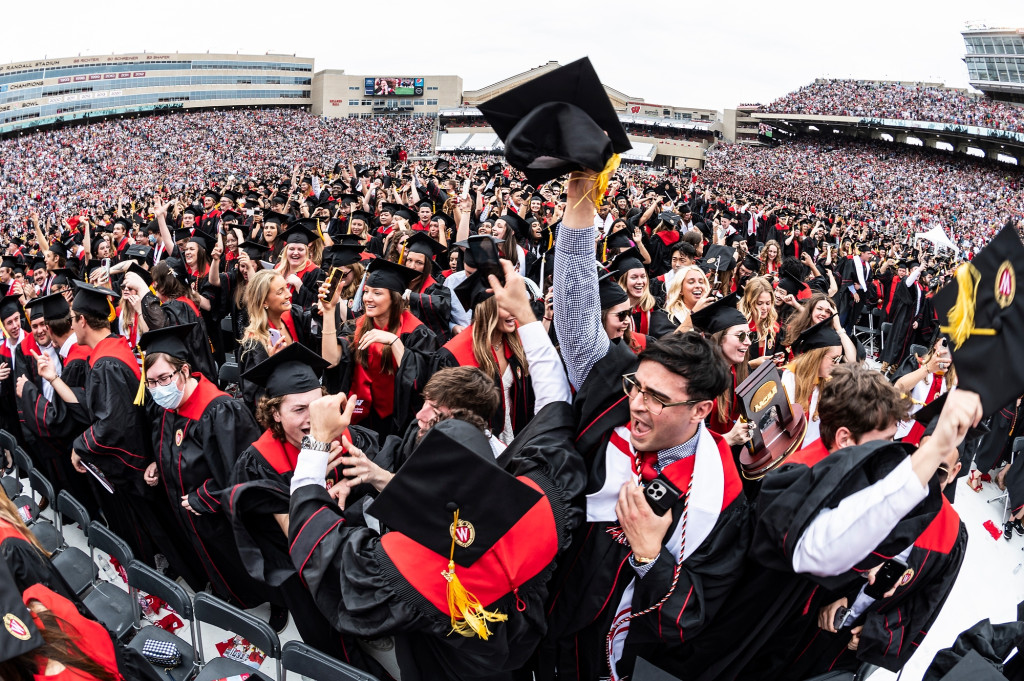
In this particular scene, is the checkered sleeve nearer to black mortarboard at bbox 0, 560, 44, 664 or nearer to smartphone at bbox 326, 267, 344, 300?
black mortarboard at bbox 0, 560, 44, 664

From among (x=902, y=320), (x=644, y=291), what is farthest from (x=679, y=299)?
(x=902, y=320)

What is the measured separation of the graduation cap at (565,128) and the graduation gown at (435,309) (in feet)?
10.4

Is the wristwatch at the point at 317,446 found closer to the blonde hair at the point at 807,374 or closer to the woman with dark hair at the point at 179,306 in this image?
the blonde hair at the point at 807,374

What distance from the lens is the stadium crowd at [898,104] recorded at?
111 feet

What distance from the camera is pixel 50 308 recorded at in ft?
13.5

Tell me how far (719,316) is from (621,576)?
6.33 feet

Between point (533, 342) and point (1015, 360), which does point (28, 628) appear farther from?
point (1015, 360)

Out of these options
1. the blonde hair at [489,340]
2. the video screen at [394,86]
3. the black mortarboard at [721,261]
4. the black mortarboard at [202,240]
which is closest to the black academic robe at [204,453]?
the blonde hair at [489,340]

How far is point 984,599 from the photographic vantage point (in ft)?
13.7

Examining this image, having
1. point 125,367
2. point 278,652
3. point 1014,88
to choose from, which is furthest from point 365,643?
point 1014,88

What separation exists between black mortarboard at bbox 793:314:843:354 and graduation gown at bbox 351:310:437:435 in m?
2.28

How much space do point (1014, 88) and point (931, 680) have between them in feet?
156

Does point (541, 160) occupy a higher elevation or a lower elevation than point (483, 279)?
higher

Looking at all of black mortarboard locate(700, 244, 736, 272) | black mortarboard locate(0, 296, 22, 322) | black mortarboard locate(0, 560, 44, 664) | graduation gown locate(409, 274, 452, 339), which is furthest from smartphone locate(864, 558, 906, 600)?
black mortarboard locate(0, 296, 22, 322)
